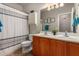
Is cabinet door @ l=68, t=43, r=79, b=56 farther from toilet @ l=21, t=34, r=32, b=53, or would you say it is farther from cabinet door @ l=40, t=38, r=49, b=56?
toilet @ l=21, t=34, r=32, b=53

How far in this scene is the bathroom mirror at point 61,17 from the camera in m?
2.29

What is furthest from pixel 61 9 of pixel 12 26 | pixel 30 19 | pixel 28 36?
pixel 12 26

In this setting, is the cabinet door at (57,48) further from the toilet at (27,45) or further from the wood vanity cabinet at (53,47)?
the toilet at (27,45)

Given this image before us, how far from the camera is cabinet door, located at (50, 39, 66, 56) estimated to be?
1.90 metres

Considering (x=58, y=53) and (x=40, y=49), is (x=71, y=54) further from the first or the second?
(x=40, y=49)

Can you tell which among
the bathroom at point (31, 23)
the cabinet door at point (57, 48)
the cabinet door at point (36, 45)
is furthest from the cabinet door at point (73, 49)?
the cabinet door at point (36, 45)

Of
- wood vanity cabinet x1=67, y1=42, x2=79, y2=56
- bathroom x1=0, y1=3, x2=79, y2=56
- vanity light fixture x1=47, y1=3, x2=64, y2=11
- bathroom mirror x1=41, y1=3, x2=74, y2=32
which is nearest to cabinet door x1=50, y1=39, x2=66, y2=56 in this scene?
wood vanity cabinet x1=67, y1=42, x2=79, y2=56

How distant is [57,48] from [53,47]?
0.12 metres

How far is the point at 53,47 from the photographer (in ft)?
6.97

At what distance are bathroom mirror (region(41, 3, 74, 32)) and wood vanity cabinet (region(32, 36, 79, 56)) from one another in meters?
0.42

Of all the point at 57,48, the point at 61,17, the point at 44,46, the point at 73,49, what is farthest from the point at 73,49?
the point at 61,17

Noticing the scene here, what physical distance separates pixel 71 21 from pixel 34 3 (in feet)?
3.14

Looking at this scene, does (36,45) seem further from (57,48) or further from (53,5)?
(53,5)

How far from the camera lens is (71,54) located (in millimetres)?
1765
